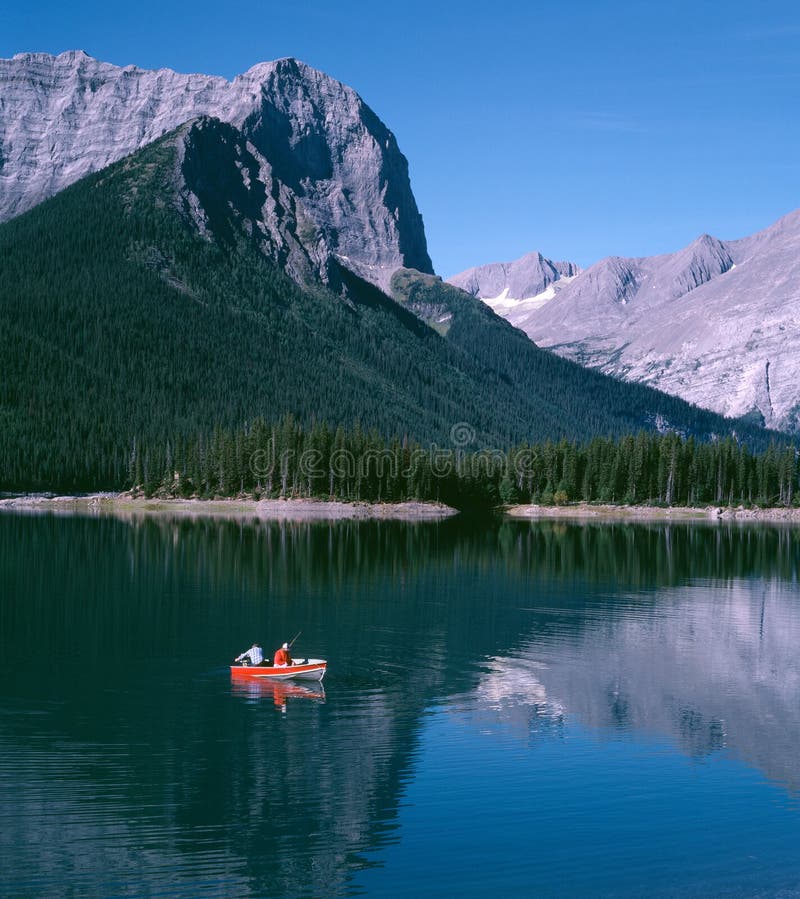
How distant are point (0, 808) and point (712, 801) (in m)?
25.5

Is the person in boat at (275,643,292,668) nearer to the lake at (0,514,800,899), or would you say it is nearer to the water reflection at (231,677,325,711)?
the water reflection at (231,677,325,711)

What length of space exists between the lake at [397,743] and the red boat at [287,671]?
85 centimetres

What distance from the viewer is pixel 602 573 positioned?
111m

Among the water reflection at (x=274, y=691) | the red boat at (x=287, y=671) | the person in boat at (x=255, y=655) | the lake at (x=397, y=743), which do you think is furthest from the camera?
the person in boat at (x=255, y=655)

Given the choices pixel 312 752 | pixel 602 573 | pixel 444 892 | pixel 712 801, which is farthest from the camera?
pixel 602 573

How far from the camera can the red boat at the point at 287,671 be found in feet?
182

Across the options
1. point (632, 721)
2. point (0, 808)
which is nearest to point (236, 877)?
point (0, 808)

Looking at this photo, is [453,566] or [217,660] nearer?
[217,660]

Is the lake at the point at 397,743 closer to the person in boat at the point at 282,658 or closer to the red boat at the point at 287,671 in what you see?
the red boat at the point at 287,671

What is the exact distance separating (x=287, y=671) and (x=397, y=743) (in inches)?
502

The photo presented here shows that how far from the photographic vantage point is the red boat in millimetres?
55438

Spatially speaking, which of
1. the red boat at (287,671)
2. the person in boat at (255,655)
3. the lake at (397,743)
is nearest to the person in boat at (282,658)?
the red boat at (287,671)

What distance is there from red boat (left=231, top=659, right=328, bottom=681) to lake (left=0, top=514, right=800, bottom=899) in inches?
33.6

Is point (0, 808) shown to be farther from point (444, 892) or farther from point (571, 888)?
point (571, 888)
